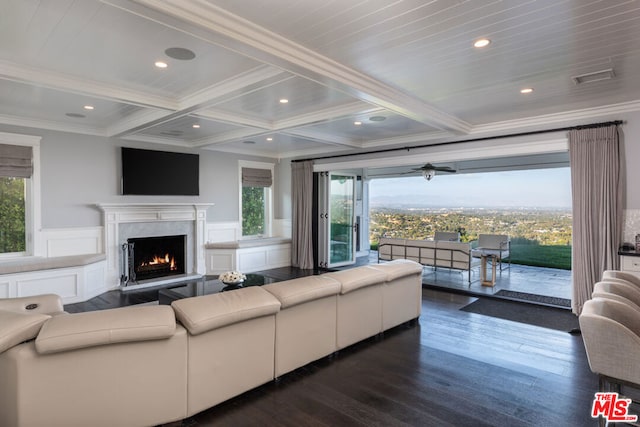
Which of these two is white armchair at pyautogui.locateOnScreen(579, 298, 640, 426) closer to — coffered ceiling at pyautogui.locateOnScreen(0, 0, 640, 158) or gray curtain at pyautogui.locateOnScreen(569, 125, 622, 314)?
coffered ceiling at pyautogui.locateOnScreen(0, 0, 640, 158)

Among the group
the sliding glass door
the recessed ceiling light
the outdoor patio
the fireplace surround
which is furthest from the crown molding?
the fireplace surround

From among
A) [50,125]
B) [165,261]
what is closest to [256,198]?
[165,261]

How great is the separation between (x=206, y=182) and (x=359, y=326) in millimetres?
5102

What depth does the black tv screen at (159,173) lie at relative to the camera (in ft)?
20.9

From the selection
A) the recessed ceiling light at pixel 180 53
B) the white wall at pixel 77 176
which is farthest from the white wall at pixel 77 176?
the recessed ceiling light at pixel 180 53

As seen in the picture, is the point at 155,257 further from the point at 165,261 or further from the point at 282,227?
the point at 282,227

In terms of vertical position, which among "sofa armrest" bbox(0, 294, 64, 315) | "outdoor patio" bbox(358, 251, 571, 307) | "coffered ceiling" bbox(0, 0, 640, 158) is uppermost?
"coffered ceiling" bbox(0, 0, 640, 158)

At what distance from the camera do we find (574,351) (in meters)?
3.59

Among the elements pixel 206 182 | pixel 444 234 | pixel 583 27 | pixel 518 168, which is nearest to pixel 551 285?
pixel 444 234

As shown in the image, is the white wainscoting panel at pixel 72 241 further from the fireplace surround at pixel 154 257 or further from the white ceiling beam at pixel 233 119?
the white ceiling beam at pixel 233 119

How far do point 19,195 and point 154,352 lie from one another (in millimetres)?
4848

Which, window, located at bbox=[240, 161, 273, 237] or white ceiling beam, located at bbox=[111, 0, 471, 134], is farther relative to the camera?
window, located at bbox=[240, 161, 273, 237]

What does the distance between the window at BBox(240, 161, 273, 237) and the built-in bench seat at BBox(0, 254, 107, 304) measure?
10.6ft

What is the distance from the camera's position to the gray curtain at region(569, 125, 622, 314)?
4.41 m
